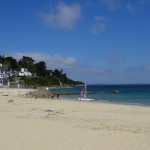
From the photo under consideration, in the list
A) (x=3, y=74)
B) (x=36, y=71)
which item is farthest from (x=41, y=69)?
(x=3, y=74)

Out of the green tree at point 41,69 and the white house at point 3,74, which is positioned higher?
the green tree at point 41,69

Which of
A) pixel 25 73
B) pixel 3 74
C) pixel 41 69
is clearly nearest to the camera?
pixel 3 74

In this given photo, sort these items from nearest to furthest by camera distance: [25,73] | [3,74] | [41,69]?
[3,74]
[25,73]
[41,69]

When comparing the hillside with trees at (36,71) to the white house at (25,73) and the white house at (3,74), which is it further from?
the white house at (3,74)

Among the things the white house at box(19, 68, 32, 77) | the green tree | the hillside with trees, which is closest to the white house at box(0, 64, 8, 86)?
the hillside with trees

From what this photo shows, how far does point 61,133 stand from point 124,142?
8.54 feet

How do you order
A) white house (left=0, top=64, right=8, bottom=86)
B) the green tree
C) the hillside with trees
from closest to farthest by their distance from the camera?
white house (left=0, top=64, right=8, bottom=86)
the hillside with trees
the green tree

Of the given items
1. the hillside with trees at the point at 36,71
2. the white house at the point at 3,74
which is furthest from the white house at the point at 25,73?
the white house at the point at 3,74

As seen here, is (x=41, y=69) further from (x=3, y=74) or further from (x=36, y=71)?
(x=3, y=74)

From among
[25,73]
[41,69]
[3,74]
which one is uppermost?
[41,69]

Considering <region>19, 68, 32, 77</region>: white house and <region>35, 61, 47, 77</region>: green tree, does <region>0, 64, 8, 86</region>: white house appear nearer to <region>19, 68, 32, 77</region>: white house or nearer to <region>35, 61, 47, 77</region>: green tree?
<region>19, 68, 32, 77</region>: white house

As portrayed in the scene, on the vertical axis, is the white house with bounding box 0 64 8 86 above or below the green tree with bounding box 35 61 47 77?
below

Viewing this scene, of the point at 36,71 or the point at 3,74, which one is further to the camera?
the point at 36,71

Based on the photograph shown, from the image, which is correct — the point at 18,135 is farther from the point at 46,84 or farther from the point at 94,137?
the point at 46,84
